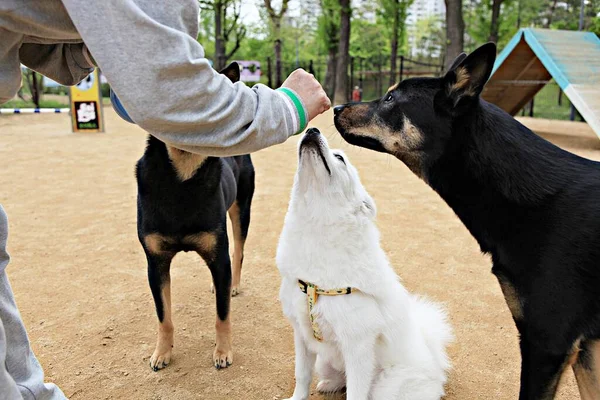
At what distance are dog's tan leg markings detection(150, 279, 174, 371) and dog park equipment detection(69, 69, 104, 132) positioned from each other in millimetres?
12815

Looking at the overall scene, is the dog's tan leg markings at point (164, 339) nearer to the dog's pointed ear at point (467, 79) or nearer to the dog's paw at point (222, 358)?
the dog's paw at point (222, 358)

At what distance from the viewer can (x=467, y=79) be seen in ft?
7.24

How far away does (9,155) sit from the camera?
411 inches

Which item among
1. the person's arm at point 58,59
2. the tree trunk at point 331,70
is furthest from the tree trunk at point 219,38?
the person's arm at point 58,59

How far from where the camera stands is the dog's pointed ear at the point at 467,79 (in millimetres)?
2146

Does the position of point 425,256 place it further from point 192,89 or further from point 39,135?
point 39,135

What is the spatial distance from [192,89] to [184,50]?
0.09 meters

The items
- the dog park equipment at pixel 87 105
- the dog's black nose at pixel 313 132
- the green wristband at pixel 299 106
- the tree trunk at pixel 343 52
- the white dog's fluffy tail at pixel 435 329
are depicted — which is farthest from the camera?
the tree trunk at pixel 343 52

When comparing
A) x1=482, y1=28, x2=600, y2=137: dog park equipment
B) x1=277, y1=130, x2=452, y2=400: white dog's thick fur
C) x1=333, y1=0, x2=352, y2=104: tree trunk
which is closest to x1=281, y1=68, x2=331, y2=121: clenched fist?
x1=277, y1=130, x2=452, y2=400: white dog's thick fur

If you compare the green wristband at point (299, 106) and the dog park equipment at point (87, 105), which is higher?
the green wristband at point (299, 106)

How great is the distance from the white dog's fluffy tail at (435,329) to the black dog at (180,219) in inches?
45.4

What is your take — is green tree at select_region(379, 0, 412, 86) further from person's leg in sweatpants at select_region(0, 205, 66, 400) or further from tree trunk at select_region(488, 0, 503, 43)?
person's leg in sweatpants at select_region(0, 205, 66, 400)

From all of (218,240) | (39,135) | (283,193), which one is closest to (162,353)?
(218,240)

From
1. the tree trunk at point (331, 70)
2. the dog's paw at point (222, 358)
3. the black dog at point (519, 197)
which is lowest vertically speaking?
the dog's paw at point (222, 358)
